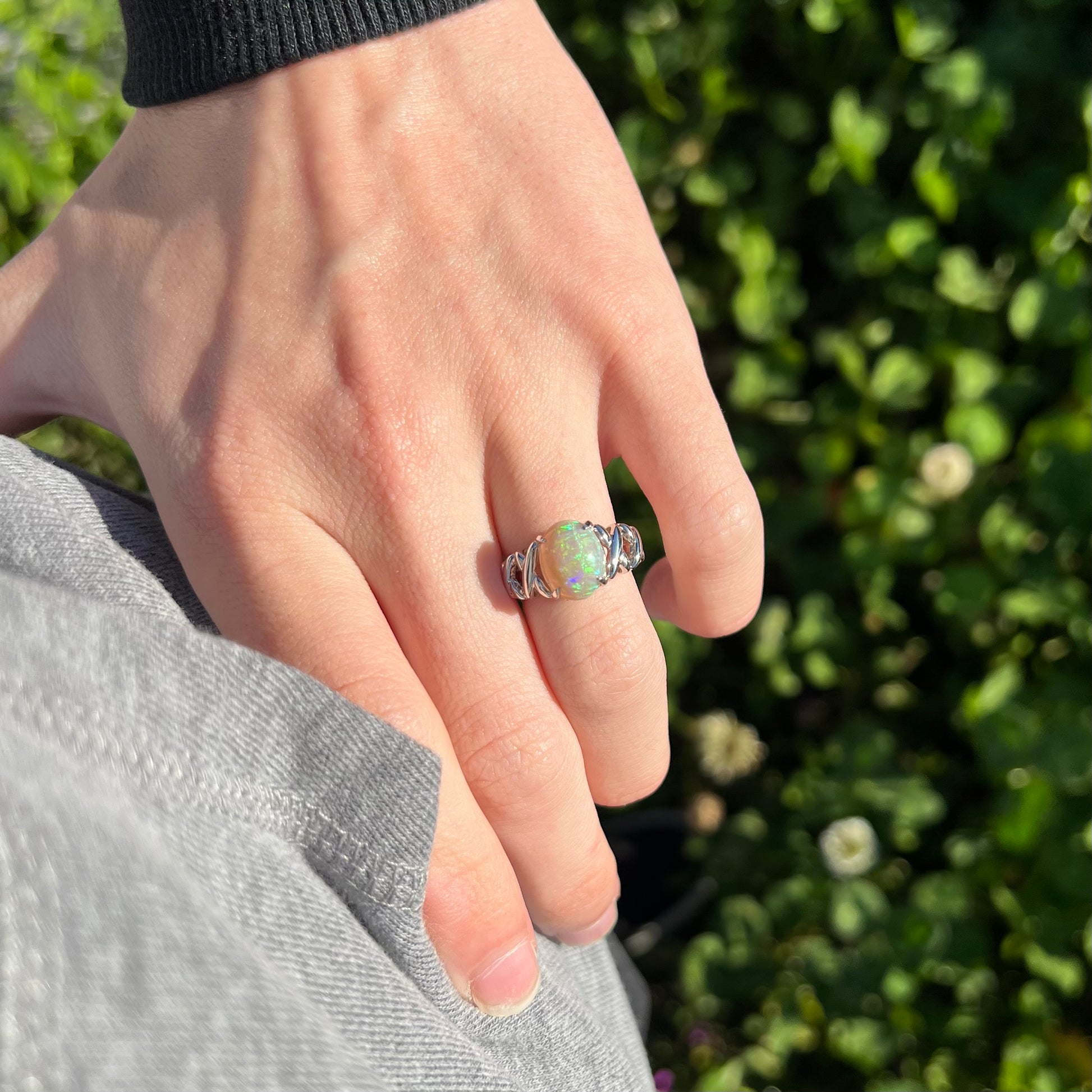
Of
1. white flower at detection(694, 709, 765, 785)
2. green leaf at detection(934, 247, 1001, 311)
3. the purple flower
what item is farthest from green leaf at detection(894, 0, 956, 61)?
the purple flower

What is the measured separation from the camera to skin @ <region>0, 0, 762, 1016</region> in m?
0.93

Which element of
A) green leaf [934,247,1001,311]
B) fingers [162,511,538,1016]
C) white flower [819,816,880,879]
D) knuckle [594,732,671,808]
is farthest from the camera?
white flower [819,816,880,879]

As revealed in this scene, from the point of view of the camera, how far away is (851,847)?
1.82 m

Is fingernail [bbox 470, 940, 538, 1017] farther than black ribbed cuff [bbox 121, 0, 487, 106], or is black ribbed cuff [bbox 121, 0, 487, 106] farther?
black ribbed cuff [bbox 121, 0, 487, 106]

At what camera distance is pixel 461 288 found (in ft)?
3.25

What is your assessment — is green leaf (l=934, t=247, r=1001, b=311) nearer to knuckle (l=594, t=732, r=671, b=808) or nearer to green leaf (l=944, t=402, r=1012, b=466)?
green leaf (l=944, t=402, r=1012, b=466)

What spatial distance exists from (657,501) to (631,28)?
3.64ft

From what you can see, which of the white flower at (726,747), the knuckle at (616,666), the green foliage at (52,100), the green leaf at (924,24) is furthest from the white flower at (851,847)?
the green foliage at (52,100)

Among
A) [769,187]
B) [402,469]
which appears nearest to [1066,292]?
[769,187]

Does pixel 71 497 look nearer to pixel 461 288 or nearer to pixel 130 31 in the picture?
pixel 461 288

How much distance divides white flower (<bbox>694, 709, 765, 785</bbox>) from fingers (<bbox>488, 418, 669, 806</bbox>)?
3.45 feet

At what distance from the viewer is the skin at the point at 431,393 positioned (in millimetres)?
931

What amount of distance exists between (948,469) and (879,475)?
0.13 m

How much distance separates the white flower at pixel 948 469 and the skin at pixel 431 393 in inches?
29.4
